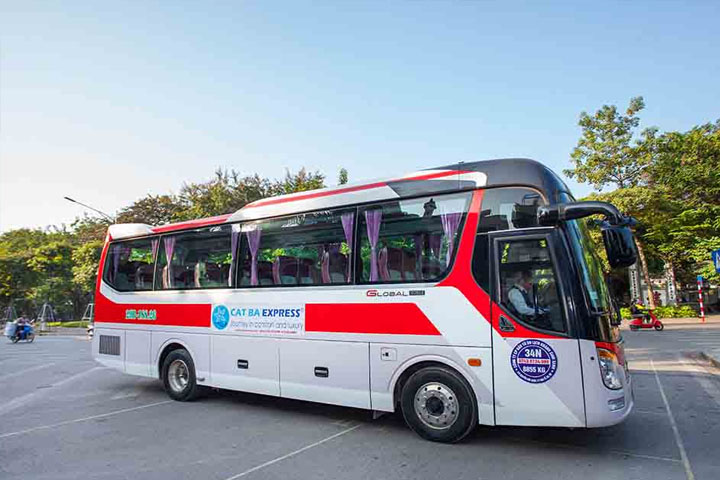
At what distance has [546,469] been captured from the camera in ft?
16.3

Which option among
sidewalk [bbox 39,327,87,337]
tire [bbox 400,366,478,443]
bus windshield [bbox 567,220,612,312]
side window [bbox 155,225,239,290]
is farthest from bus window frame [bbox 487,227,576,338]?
sidewalk [bbox 39,327,87,337]

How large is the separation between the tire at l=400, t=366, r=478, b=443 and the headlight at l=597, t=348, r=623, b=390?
1388 millimetres

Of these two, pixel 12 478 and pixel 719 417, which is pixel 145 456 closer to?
pixel 12 478

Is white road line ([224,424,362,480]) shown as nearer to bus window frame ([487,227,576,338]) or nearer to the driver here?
bus window frame ([487,227,576,338])

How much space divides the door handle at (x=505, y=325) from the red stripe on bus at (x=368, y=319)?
76cm

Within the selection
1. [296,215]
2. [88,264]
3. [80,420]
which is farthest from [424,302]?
[88,264]

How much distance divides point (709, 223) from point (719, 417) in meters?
26.3

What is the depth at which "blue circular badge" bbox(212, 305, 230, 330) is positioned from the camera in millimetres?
8172

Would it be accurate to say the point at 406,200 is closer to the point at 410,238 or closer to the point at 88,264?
the point at 410,238

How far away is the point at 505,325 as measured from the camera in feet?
18.0

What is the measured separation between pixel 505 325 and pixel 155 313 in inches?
263

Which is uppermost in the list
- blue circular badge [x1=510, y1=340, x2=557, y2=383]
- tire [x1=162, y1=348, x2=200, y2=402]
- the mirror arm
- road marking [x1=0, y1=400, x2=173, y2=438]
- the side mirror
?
the mirror arm

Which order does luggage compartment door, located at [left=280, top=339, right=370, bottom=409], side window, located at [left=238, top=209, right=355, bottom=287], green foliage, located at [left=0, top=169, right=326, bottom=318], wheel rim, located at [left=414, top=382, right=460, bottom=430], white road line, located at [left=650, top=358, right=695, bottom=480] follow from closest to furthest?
1. white road line, located at [left=650, top=358, right=695, bottom=480]
2. wheel rim, located at [left=414, top=382, right=460, bottom=430]
3. luggage compartment door, located at [left=280, top=339, right=370, bottom=409]
4. side window, located at [left=238, top=209, right=355, bottom=287]
5. green foliage, located at [left=0, top=169, right=326, bottom=318]

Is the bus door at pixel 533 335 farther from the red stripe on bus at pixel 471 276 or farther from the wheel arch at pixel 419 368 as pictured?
the wheel arch at pixel 419 368
